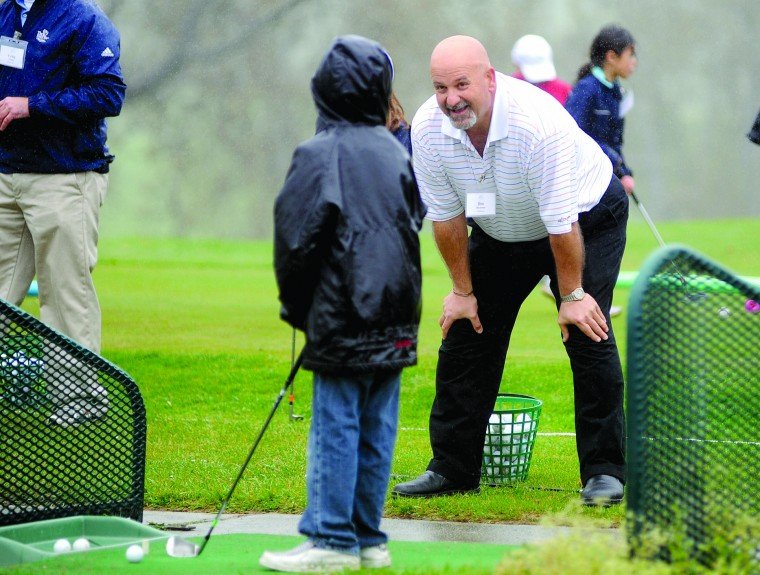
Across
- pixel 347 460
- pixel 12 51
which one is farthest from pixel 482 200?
pixel 12 51

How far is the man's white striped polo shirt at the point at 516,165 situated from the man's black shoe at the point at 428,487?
3.53 ft

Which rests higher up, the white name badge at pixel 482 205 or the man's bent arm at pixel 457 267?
the white name badge at pixel 482 205

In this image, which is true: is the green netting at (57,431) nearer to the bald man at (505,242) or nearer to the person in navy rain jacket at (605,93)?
the bald man at (505,242)

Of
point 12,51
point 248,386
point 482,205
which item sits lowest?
point 248,386

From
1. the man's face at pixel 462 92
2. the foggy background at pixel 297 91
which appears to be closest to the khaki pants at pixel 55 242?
the man's face at pixel 462 92

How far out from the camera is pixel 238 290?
14148 mm

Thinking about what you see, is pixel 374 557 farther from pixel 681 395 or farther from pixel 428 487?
pixel 428 487

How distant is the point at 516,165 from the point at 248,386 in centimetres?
366

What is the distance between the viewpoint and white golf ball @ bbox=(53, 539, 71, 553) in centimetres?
428

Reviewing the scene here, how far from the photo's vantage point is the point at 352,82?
393 cm

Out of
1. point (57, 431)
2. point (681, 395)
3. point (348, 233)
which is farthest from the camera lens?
point (57, 431)

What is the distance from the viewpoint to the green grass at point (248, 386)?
17.5ft

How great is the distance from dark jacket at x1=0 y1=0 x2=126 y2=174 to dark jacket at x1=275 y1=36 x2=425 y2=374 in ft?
9.40

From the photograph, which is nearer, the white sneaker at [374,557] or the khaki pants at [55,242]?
the white sneaker at [374,557]
